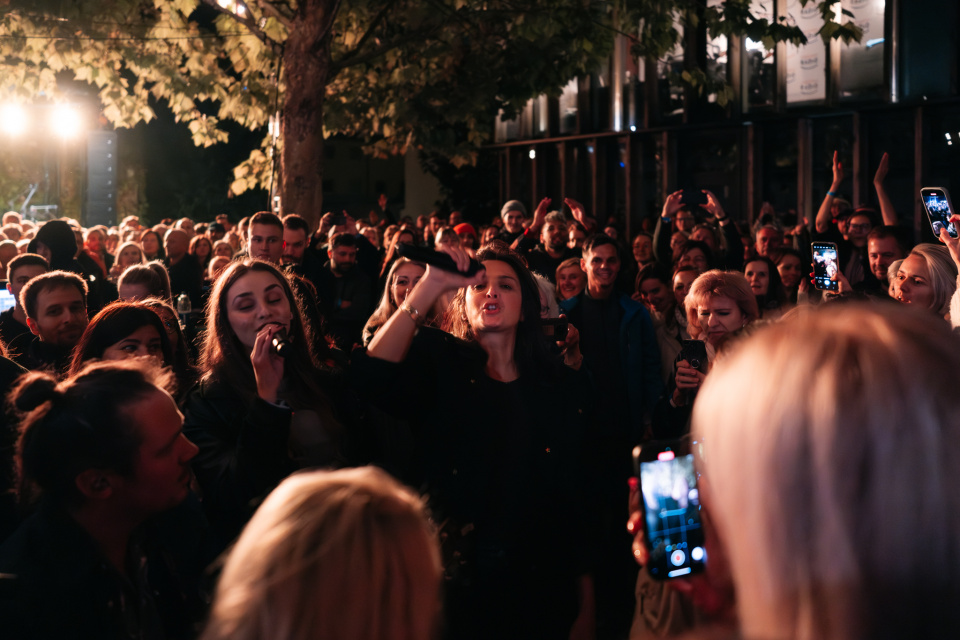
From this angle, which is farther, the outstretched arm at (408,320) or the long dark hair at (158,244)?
the long dark hair at (158,244)

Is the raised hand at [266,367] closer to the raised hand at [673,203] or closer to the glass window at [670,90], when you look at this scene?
the raised hand at [673,203]

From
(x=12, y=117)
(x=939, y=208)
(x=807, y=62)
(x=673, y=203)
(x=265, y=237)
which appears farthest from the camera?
(x=12, y=117)

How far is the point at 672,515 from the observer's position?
1.99 meters

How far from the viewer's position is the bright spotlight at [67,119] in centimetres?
2122

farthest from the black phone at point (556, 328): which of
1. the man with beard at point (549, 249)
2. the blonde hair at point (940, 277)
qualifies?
the man with beard at point (549, 249)

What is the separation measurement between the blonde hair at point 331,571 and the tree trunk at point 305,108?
946 centimetres

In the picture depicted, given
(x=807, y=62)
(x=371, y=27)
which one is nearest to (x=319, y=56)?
(x=371, y=27)

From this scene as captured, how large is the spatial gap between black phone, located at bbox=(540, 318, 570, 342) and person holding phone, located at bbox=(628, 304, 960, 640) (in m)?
3.16

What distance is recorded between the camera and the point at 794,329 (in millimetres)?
1154

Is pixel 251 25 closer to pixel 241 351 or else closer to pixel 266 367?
pixel 241 351

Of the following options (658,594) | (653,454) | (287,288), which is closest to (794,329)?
A: (653,454)

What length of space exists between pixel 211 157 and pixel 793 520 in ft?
102

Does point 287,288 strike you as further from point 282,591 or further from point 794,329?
point 794,329

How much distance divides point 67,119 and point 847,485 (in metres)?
23.2
